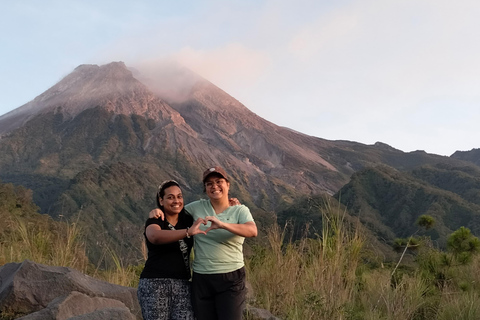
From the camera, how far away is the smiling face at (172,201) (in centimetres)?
271

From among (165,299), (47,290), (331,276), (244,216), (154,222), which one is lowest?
(47,290)

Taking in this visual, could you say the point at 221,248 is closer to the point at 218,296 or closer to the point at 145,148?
the point at 218,296

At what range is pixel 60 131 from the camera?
162m

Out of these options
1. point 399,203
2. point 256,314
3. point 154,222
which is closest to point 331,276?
point 256,314

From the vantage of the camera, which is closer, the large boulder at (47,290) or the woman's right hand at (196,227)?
the woman's right hand at (196,227)

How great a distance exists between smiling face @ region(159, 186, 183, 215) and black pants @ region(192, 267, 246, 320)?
0.42 meters

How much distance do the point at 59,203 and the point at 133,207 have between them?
2574 cm

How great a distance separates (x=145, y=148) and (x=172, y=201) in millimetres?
157726

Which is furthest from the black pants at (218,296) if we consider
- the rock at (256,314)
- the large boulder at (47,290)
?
the large boulder at (47,290)

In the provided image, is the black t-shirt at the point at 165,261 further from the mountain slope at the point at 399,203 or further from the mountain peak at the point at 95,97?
the mountain peak at the point at 95,97

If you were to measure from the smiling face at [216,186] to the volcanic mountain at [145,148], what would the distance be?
103357mm

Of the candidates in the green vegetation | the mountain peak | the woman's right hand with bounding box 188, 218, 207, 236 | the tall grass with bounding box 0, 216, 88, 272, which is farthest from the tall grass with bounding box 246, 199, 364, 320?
the mountain peak

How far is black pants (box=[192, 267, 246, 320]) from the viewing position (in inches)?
101

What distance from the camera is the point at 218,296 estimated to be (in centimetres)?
259
